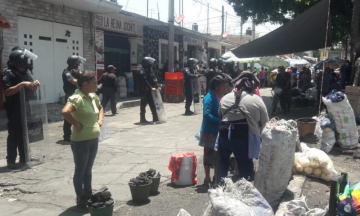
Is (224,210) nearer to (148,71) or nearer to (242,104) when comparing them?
(242,104)

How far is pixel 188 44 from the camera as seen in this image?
83.8 feet

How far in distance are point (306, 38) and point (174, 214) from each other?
8.44m

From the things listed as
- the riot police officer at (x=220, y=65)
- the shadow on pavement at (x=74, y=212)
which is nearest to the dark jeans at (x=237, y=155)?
the shadow on pavement at (x=74, y=212)

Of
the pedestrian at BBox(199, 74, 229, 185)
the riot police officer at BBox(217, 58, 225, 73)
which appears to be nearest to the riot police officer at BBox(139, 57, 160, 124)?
the riot police officer at BBox(217, 58, 225, 73)

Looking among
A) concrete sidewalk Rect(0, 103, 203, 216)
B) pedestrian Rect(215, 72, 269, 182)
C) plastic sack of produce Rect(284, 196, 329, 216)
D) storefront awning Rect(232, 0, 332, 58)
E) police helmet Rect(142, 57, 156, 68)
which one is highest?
storefront awning Rect(232, 0, 332, 58)

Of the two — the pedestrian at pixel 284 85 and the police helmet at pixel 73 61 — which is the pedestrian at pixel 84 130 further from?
the pedestrian at pixel 284 85

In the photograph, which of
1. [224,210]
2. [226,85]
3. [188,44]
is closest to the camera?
[224,210]

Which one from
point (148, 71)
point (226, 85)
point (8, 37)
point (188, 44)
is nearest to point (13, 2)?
point (8, 37)

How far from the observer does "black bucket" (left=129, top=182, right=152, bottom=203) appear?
4706 mm

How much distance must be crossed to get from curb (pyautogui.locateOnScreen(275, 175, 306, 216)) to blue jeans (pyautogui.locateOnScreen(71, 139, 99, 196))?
227cm

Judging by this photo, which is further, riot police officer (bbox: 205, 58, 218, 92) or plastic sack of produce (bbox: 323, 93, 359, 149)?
riot police officer (bbox: 205, 58, 218, 92)

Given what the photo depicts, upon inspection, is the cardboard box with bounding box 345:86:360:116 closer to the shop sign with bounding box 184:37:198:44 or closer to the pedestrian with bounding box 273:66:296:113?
the pedestrian with bounding box 273:66:296:113

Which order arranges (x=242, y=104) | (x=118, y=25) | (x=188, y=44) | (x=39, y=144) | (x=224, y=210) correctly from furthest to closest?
(x=188, y=44) → (x=118, y=25) → (x=39, y=144) → (x=242, y=104) → (x=224, y=210)

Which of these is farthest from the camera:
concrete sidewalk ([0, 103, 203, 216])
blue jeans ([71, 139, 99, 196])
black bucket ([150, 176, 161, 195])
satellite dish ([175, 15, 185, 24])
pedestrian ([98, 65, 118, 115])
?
satellite dish ([175, 15, 185, 24])
